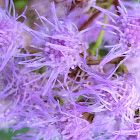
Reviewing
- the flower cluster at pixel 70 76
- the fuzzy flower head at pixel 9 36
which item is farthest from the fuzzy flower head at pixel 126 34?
the fuzzy flower head at pixel 9 36

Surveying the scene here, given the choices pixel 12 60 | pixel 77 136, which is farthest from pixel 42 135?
pixel 12 60

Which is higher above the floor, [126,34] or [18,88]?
[126,34]

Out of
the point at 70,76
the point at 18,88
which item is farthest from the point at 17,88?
the point at 70,76

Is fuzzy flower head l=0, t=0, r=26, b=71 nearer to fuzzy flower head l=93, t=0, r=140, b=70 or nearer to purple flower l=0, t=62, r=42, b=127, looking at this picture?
purple flower l=0, t=62, r=42, b=127

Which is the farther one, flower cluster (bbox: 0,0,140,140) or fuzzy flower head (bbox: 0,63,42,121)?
fuzzy flower head (bbox: 0,63,42,121)

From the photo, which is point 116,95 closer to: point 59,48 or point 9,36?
point 59,48

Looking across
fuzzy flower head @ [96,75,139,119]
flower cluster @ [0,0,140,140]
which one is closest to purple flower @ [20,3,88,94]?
flower cluster @ [0,0,140,140]

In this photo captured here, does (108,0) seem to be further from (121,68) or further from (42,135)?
(42,135)

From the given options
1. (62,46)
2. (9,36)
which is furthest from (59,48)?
(9,36)

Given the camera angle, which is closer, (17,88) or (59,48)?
(59,48)
